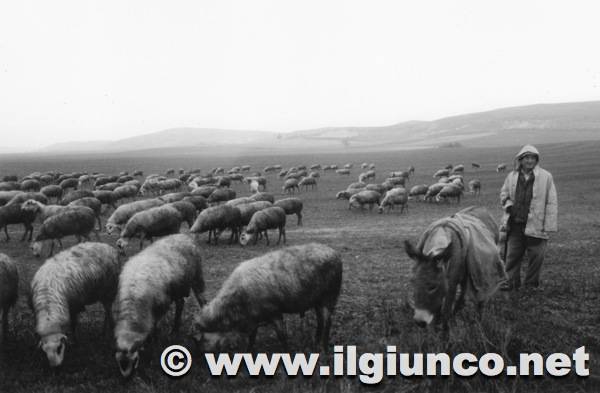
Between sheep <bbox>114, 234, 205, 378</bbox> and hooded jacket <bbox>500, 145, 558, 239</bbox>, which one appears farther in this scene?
hooded jacket <bbox>500, 145, 558, 239</bbox>

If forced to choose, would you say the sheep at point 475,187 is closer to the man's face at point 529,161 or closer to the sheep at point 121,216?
the sheep at point 121,216

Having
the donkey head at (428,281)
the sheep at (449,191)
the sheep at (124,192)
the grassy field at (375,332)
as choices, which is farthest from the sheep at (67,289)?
the sheep at (449,191)

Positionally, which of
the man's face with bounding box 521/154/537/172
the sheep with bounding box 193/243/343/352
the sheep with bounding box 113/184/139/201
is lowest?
the sheep with bounding box 113/184/139/201

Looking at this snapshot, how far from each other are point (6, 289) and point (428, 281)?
6508 millimetres

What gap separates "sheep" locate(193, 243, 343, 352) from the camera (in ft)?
19.5

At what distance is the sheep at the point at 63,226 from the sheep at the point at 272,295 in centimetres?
966

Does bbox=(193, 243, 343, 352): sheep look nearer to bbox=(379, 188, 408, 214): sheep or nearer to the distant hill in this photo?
bbox=(379, 188, 408, 214): sheep

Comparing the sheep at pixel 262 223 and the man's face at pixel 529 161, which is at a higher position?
the man's face at pixel 529 161

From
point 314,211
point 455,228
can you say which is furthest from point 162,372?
point 314,211

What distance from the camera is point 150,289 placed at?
6.29 metres

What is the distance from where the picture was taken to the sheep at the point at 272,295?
5.94 m

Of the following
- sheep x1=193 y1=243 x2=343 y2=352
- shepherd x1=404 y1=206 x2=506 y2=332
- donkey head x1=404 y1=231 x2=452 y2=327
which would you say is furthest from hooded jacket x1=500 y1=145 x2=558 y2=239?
sheep x1=193 y1=243 x2=343 y2=352

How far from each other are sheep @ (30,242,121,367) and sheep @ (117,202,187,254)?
6.42 meters

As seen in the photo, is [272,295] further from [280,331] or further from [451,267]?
[451,267]
